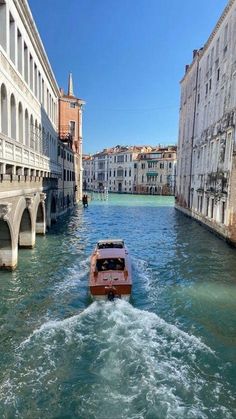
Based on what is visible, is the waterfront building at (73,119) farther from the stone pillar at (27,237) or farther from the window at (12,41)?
the window at (12,41)

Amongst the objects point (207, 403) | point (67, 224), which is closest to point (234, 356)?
point (207, 403)

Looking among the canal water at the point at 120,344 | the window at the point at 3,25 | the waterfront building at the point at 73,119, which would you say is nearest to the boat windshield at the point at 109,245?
the canal water at the point at 120,344

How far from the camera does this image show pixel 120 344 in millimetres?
8820

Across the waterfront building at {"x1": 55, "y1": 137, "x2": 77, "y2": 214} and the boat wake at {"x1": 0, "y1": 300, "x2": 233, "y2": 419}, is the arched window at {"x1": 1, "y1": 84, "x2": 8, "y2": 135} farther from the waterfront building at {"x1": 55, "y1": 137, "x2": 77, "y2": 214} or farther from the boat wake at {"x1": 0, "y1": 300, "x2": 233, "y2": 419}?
the waterfront building at {"x1": 55, "y1": 137, "x2": 77, "y2": 214}

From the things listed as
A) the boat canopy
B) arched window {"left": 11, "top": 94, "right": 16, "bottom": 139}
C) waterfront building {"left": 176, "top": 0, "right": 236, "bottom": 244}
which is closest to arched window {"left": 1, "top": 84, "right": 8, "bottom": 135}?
arched window {"left": 11, "top": 94, "right": 16, "bottom": 139}

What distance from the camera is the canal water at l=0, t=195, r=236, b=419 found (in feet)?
22.1

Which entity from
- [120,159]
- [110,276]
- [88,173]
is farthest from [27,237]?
[88,173]

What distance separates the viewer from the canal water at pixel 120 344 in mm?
6746

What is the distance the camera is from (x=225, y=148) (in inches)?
985

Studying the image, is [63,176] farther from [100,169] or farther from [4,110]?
[100,169]

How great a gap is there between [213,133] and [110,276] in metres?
21.4

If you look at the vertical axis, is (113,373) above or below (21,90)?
below

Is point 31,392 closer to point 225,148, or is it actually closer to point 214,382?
point 214,382

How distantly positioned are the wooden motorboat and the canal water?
36 cm
